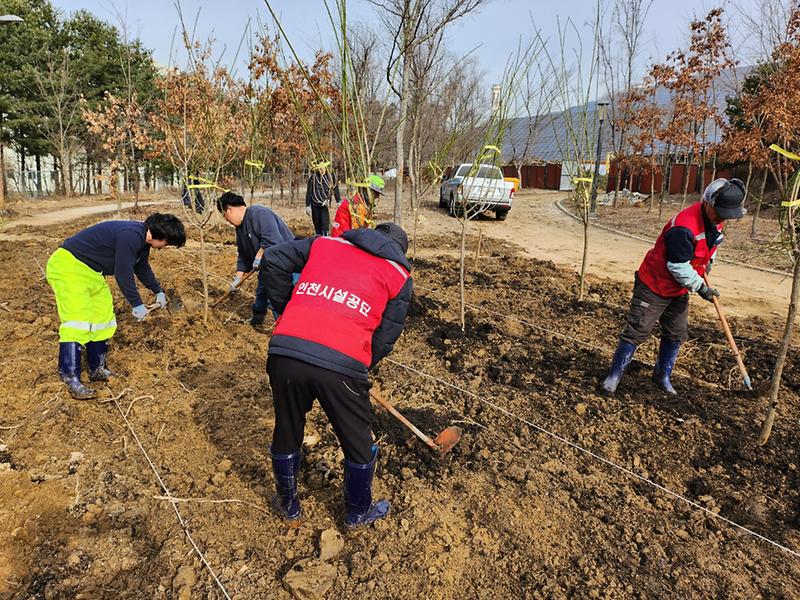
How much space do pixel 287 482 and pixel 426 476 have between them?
838 mm

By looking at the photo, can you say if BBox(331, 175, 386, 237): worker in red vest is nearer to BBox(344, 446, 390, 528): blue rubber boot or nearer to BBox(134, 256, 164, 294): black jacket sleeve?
BBox(134, 256, 164, 294): black jacket sleeve

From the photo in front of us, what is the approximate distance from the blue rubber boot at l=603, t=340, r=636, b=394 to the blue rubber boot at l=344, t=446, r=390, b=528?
2.12 m

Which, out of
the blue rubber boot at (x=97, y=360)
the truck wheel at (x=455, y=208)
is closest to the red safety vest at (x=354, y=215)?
the truck wheel at (x=455, y=208)

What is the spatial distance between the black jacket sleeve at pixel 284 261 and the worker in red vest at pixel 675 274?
241 cm

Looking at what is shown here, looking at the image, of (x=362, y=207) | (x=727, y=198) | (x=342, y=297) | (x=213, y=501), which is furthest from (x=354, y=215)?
(x=727, y=198)

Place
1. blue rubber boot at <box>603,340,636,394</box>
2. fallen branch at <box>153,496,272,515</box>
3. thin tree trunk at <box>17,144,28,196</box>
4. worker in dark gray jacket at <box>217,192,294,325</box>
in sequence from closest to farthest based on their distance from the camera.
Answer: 1. fallen branch at <box>153,496,272,515</box>
2. blue rubber boot at <box>603,340,636,394</box>
3. worker in dark gray jacket at <box>217,192,294,325</box>
4. thin tree trunk at <box>17,144,28,196</box>

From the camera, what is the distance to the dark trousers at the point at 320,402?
2.01 m

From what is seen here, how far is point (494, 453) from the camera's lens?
2.97 meters

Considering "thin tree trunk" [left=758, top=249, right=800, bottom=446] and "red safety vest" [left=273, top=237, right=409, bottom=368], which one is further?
"thin tree trunk" [left=758, top=249, right=800, bottom=446]

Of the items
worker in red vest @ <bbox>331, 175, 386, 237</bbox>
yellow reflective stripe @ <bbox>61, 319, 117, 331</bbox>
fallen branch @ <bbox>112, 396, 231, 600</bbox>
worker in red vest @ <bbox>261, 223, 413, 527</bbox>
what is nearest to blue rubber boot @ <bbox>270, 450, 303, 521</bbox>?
worker in red vest @ <bbox>261, 223, 413, 527</bbox>

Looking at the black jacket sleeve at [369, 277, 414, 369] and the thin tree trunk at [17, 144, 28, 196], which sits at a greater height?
the thin tree trunk at [17, 144, 28, 196]

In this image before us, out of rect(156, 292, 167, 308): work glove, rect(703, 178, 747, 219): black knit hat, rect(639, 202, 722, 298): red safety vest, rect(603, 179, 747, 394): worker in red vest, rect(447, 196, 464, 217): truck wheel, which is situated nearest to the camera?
rect(703, 178, 747, 219): black knit hat

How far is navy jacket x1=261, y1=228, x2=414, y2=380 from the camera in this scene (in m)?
1.99

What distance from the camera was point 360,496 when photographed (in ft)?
7.45
